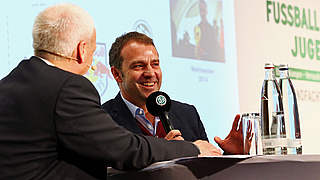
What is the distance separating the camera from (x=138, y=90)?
3.10 metres

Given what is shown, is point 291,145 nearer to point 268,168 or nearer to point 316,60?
point 268,168

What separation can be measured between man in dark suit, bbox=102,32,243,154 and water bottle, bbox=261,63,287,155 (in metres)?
0.94

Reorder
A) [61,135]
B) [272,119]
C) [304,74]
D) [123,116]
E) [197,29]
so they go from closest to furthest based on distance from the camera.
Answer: [61,135]
[272,119]
[123,116]
[197,29]
[304,74]

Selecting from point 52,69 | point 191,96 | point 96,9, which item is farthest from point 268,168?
point 191,96

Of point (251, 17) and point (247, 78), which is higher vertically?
point (251, 17)

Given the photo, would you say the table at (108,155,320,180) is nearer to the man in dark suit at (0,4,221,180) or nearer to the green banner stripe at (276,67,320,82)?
the man in dark suit at (0,4,221,180)

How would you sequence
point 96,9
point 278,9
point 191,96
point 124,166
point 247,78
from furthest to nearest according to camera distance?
point 278,9, point 247,78, point 191,96, point 96,9, point 124,166

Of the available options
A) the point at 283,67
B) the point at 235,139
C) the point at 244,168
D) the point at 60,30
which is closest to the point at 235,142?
the point at 235,139

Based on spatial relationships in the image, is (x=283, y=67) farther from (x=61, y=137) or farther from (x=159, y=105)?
(x=61, y=137)

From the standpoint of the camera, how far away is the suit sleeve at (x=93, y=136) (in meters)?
1.89

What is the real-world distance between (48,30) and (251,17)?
3.58 metres

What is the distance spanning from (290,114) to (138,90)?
1150 millimetres

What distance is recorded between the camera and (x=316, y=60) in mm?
6109

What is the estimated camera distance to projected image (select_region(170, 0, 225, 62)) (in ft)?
15.3
